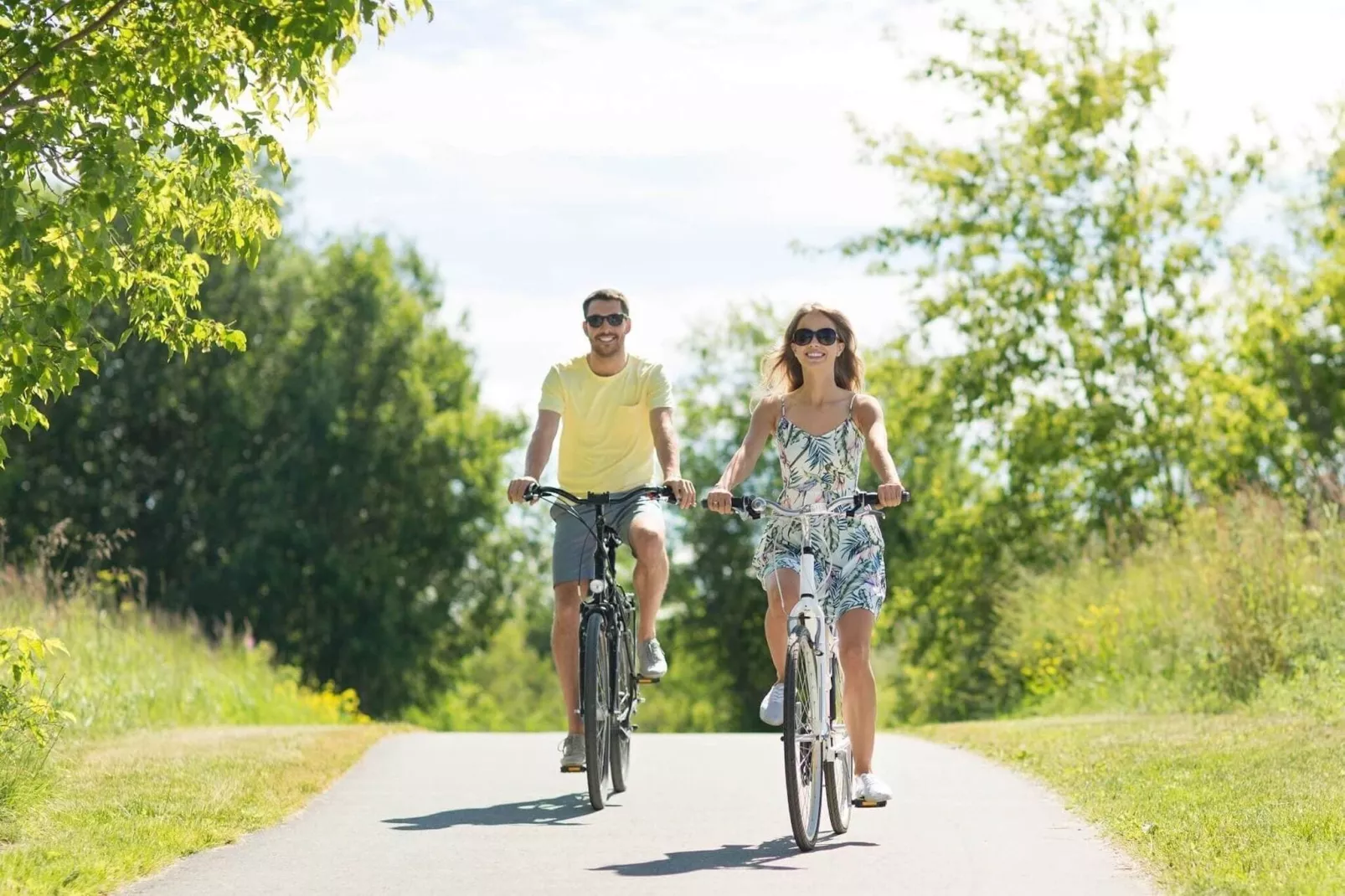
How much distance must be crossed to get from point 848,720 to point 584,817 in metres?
1.45

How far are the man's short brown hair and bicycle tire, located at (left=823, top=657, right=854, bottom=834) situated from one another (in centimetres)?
260

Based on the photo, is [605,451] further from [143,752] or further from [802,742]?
[143,752]

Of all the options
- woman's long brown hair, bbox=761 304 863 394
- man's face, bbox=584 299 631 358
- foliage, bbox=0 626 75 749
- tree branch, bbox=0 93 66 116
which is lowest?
A: foliage, bbox=0 626 75 749

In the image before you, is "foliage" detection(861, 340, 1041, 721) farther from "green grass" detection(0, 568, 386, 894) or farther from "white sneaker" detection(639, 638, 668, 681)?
"white sneaker" detection(639, 638, 668, 681)

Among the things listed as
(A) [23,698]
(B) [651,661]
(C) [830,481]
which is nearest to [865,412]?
(C) [830,481]

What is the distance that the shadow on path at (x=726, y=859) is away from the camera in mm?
7840

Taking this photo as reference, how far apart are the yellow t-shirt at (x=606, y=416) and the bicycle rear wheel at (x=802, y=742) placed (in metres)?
2.45

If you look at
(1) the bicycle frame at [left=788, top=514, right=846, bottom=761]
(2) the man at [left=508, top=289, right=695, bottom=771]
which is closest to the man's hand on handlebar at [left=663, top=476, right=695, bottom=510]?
(2) the man at [left=508, top=289, right=695, bottom=771]

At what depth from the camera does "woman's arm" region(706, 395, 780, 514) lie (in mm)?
8453

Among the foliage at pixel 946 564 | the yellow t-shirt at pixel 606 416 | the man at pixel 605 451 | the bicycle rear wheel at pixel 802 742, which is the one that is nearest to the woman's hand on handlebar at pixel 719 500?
the bicycle rear wheel at pixel 802 742

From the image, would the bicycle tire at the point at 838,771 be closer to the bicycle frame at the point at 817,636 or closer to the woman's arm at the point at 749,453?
the bicycle frame at the point at 817,636

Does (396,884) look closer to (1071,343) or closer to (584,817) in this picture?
(584,817)

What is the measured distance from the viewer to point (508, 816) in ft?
31.7

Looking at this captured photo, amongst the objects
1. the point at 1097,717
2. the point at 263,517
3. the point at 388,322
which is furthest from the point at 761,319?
the point at 1097,717
